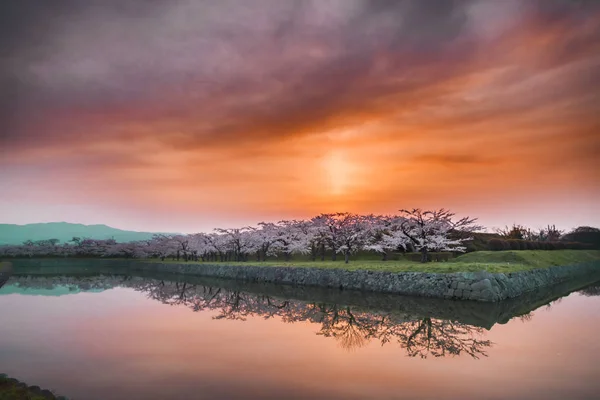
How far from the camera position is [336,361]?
1291 centimetres

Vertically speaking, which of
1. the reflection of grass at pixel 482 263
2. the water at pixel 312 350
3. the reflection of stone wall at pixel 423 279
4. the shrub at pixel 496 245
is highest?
the shrub at pixel 496 245

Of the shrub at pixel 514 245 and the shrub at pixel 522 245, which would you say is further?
the shrub at pixel 522 245

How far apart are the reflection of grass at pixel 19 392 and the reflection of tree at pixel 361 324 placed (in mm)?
9059

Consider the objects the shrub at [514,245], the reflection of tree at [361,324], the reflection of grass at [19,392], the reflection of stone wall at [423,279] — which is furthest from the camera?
the shrub at [514,245]

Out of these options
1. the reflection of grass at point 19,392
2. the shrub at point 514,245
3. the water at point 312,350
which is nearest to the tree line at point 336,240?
the shrub at point 514,245

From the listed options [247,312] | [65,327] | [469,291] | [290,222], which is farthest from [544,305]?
[290,222]

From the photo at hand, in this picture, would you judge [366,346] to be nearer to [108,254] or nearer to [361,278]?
[361,278]

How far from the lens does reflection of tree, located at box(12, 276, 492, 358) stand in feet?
48.5

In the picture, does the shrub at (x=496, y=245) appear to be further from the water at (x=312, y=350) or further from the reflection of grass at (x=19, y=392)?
the reflection of grass at (x=19, y=392)

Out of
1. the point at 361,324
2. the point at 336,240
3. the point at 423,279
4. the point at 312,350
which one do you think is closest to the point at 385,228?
the point at 336,240

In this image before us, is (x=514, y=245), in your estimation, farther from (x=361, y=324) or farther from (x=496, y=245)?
(x=361, y=324)

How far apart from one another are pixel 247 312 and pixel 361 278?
11.0 meters

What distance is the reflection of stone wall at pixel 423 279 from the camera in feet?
81.4

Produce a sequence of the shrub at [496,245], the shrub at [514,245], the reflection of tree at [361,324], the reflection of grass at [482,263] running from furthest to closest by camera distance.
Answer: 1. the shrub at [514,245]
2. the shrub at [496,245]
3. the reflection of grass at [482,263]
4. the reflection of tree at [361,324]
